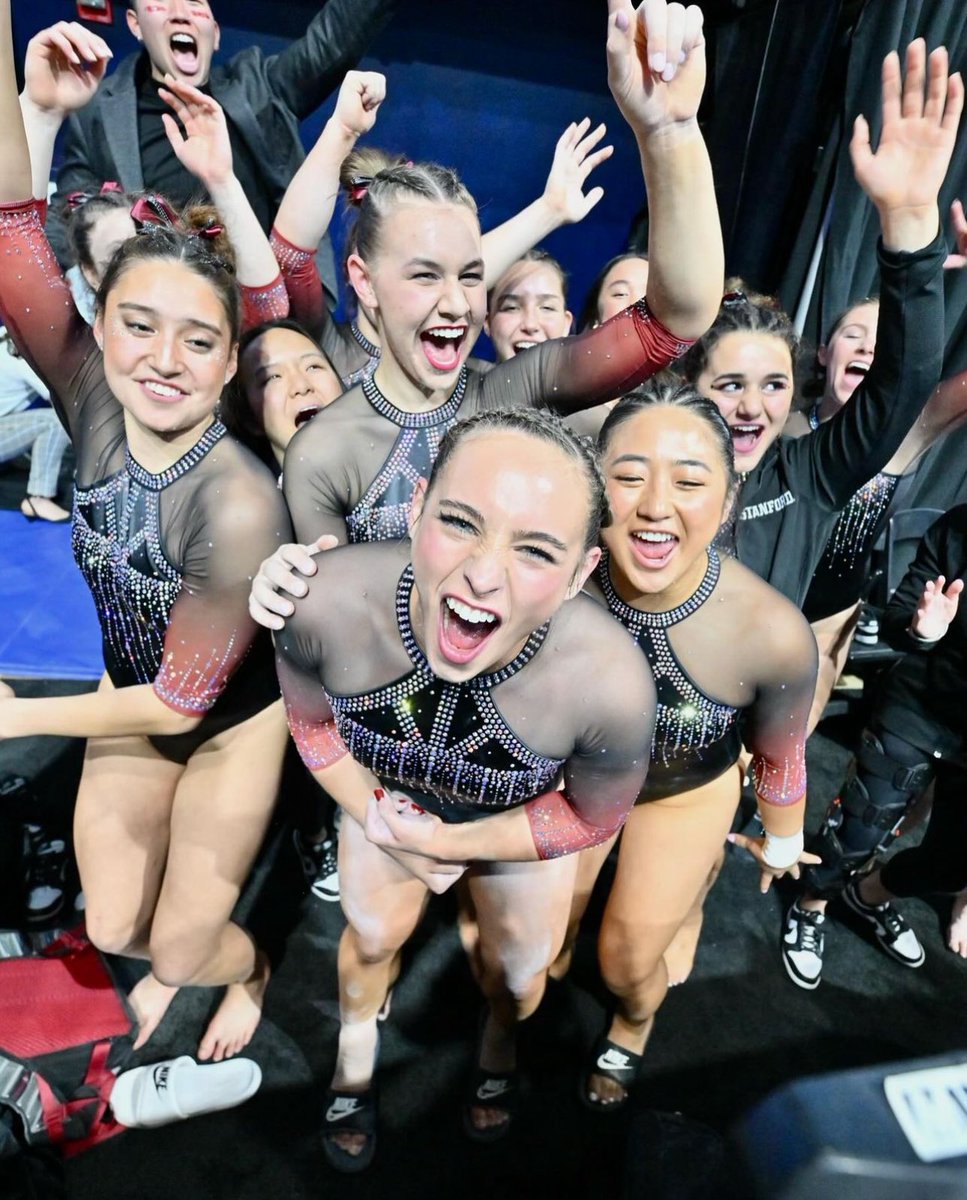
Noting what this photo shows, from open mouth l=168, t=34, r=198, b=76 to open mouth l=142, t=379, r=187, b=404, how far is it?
189 centimetres

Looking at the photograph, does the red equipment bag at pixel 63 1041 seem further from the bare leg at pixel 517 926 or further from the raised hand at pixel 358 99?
the raised hand at pixel 358 99

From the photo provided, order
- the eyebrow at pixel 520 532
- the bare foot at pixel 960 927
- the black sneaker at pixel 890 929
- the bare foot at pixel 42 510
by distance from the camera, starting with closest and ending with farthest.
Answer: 1. the eyebrow at pixel 520 532
2. the bare foot at pixel 960 927
3. the black sneaker at pixel 890 929
4. the bare foot at pixel 42 510

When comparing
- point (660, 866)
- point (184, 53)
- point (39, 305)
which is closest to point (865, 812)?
point (660, 866)

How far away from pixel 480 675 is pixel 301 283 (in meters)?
1.36

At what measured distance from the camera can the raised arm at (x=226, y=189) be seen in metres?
1.75

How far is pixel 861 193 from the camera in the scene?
11.7ft

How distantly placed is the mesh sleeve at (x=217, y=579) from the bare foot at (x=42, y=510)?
208 cm

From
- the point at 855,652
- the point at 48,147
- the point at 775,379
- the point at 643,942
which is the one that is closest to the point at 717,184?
the point at 855,652

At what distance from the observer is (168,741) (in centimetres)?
165

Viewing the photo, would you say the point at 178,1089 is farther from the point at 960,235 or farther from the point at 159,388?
the point at 960,235

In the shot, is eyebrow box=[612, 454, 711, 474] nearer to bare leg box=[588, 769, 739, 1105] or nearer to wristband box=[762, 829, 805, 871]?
bare leg box=[588, 769, 739, 1105]

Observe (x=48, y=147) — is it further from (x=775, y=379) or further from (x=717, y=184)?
(x=717, y=184)

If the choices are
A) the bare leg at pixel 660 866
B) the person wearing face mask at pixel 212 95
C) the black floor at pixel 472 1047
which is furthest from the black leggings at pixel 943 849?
the person wearing face mask at pixel 212 95

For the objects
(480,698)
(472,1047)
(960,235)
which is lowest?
(472,1047)
